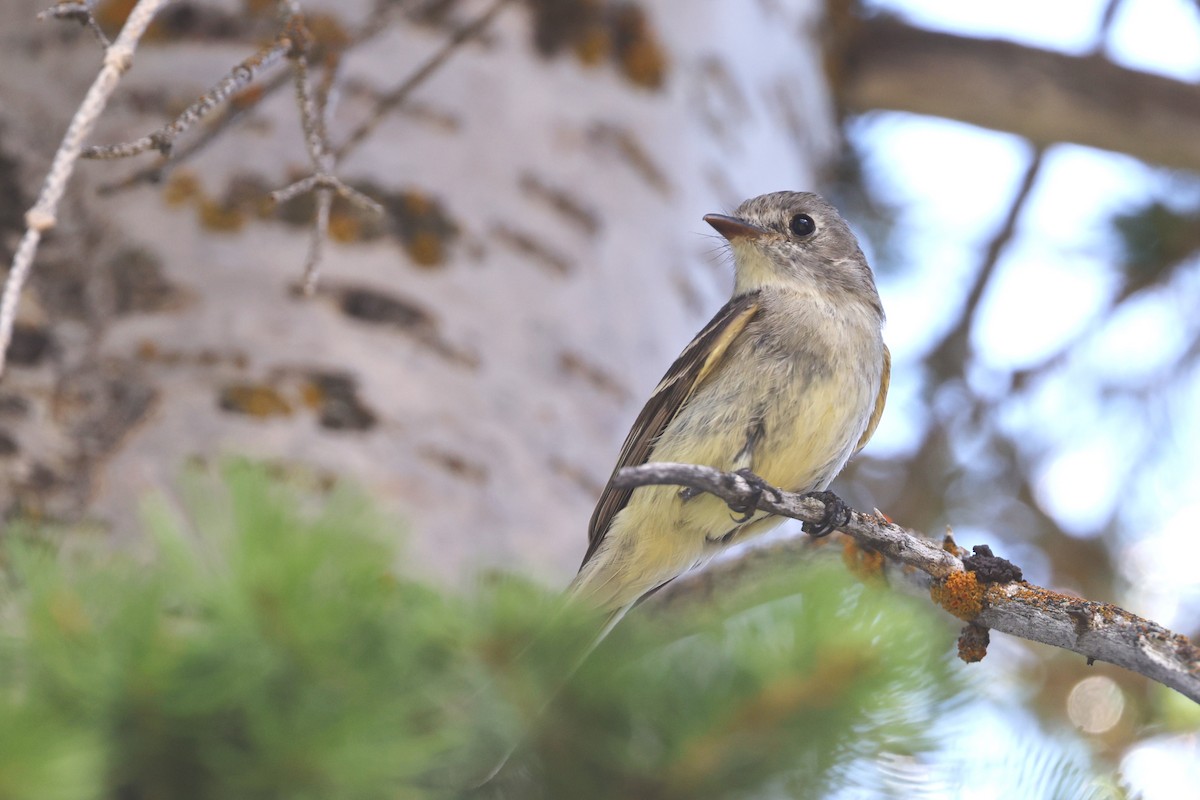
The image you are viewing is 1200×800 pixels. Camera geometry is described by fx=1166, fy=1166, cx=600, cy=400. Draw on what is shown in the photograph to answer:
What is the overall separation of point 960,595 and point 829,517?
371 millimetres

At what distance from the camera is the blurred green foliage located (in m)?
1.56

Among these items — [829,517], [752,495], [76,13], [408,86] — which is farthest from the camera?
[408,86]

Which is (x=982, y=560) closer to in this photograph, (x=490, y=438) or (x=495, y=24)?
(x=490, y=438)

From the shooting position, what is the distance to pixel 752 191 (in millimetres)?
4289

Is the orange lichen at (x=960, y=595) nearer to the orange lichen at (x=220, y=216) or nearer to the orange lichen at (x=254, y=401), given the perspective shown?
the orange lichen at (x=254, y=401)

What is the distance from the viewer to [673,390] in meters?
2.78

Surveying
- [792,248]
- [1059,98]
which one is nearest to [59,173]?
[792,248]

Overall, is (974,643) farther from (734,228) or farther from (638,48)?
(638,48)

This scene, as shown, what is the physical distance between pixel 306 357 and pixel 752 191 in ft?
6.57

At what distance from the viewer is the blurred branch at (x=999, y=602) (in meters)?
1.40

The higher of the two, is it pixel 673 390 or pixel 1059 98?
pixel 1059 98

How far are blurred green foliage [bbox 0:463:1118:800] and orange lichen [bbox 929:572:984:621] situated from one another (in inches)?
1.8

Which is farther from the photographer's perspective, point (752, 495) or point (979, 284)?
point (979, 284)

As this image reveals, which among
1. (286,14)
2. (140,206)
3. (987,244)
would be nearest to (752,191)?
(987,244)
